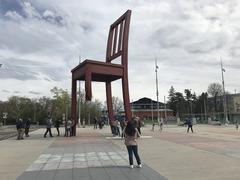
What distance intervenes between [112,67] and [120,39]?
246 centimetres

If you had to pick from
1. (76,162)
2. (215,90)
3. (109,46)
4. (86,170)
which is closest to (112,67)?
(109,46)

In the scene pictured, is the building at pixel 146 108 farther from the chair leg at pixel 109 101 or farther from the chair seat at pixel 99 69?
the chair seat at pixel 99 69

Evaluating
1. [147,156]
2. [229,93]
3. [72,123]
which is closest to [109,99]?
[72,123]

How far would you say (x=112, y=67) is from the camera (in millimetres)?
21188

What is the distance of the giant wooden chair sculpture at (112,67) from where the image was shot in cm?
2028

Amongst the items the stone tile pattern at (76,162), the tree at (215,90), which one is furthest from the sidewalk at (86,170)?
the tree at (215,90)

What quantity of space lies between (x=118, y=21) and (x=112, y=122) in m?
7.26

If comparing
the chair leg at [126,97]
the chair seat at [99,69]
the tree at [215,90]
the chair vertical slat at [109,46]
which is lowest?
the chair leg at [126,97]

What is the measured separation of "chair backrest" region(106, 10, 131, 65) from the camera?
21828 millimetres

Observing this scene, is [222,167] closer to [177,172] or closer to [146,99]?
[177,172]

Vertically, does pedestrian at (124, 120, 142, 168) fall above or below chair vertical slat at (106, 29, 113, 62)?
below

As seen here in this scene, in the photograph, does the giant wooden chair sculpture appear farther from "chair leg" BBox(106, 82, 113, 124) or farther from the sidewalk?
the sidewalk

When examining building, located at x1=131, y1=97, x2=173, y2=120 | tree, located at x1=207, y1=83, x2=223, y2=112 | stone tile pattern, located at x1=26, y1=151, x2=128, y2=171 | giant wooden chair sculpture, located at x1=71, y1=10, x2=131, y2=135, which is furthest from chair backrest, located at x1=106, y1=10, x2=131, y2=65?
building, located at x1=131, y1=97, x2=173, y2=120

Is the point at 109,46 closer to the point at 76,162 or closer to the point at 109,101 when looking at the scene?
the point at 109,101
